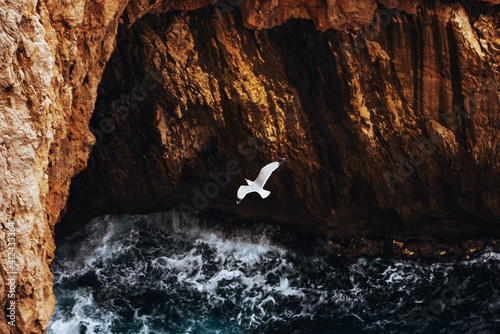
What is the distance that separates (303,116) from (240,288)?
18.3 ft

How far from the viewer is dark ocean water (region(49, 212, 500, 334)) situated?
1541 centimetres

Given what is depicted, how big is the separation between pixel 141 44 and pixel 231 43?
2.49 m

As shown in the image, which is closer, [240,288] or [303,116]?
[303,116]

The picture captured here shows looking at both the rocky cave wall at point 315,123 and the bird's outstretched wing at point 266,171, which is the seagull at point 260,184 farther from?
the rocky cave wall at point 315,123

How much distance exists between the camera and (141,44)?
1519 centimetres

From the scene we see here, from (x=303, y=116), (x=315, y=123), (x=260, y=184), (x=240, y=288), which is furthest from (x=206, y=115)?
(x=240, y=288)

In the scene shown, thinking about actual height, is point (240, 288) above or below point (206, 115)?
below

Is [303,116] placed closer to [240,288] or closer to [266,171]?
[266,171]

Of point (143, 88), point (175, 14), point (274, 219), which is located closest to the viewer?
point (175, 14)

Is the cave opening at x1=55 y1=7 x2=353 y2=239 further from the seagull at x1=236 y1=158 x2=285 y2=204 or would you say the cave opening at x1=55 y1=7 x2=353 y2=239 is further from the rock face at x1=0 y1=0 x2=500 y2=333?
the seagull at x1=236 y1=158 x2=285 y2=204

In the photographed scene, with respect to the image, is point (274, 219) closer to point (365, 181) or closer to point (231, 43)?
point (365, 181)

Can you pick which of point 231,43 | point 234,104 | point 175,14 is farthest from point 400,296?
point 175,14

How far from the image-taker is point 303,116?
16438 millimetres

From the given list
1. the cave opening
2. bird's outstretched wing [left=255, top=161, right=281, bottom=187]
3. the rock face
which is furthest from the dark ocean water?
bird's outstretched wing [left=255, top=161, right=281, bottom=187]
